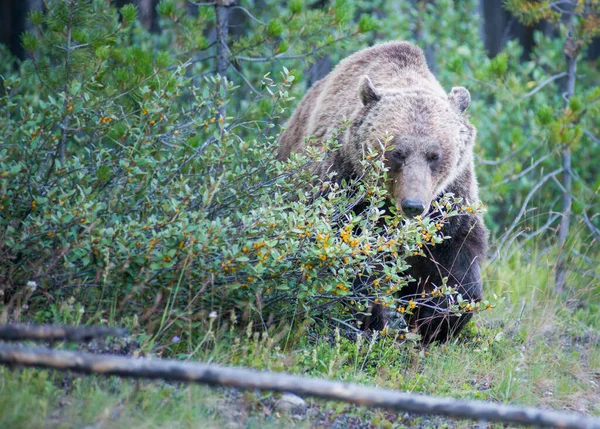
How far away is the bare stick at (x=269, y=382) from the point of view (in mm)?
2375

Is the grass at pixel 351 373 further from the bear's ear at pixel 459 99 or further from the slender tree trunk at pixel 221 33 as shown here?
the slender tree trunk at pixel 221 33

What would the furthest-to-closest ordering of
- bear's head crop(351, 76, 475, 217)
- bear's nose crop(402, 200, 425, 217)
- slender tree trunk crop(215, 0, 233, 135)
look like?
slender tree trunk crop(215, 0, 233, 135)
bear's head crop(351, 76, 475, 217)
bear's nose crop(402, 200, 425, 217)

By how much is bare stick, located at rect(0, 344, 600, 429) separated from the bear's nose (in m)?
1.84

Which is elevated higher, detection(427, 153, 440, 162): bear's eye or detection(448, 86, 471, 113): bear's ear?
detection(448, 86, 471, 113): bear's ear

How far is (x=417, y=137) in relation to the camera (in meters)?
4.50

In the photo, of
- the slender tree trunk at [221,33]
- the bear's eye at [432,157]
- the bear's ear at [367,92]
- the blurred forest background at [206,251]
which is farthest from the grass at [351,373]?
the slender tree trunk at [221,33]

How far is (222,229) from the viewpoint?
3.49 m

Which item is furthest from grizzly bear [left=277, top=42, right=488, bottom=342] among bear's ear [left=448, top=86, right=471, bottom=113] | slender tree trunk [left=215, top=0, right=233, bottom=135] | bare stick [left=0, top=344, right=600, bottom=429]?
bare stick [left=0, top=344, right=600, bottom=429]

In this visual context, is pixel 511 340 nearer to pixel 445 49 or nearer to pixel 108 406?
pixel 108 406

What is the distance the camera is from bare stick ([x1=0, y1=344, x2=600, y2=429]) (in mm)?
2375

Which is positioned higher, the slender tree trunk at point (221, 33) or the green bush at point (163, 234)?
the slender tree trunk at point (221, 33)

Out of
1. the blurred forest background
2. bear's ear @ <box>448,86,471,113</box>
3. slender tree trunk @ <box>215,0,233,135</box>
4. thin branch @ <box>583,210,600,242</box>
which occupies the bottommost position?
thin branch @ <box>583,210,600,242</box>

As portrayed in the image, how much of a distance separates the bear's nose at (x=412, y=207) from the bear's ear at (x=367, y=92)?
3.14 feet

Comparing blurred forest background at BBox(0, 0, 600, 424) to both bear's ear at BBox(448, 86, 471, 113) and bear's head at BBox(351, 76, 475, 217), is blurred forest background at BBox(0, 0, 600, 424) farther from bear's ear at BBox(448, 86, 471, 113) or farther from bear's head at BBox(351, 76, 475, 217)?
bear's ear at BBox(448, 86, 471, 113)
